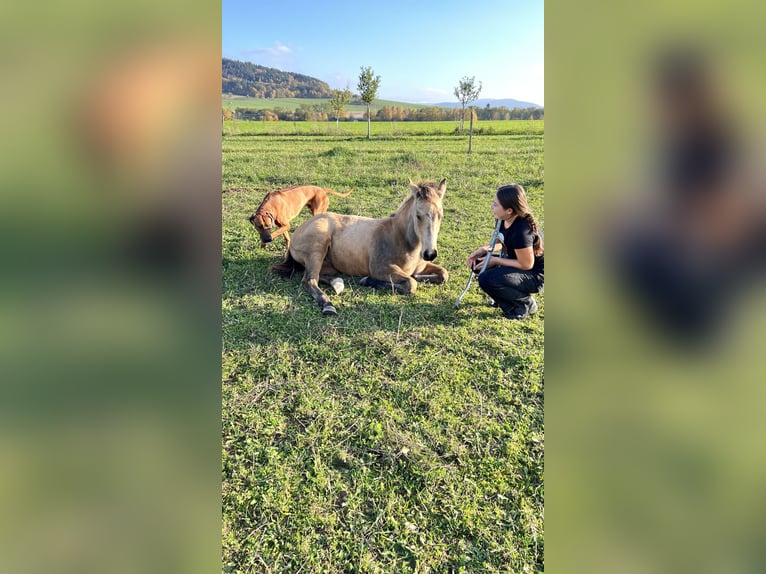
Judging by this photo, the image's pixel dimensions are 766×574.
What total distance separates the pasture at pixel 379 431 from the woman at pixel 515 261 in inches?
8.5

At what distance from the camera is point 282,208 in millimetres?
7395

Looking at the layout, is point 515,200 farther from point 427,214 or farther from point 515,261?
point 427,214

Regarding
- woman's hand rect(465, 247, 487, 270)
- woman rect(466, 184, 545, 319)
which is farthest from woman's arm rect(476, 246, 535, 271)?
woman's hand rect(465, 247, 487, 270)

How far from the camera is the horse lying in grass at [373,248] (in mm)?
5008

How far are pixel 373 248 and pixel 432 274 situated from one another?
0.89m

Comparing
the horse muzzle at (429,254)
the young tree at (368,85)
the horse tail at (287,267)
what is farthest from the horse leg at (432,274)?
the young tree at (368,85)

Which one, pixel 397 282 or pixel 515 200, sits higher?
pixel 515 200

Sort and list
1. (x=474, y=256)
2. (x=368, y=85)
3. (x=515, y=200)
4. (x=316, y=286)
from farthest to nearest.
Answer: (x=368, y=85), (x=316, y=286), (x=474, y=256), (x=515, y=200)

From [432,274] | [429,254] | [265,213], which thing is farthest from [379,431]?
[265,213]
